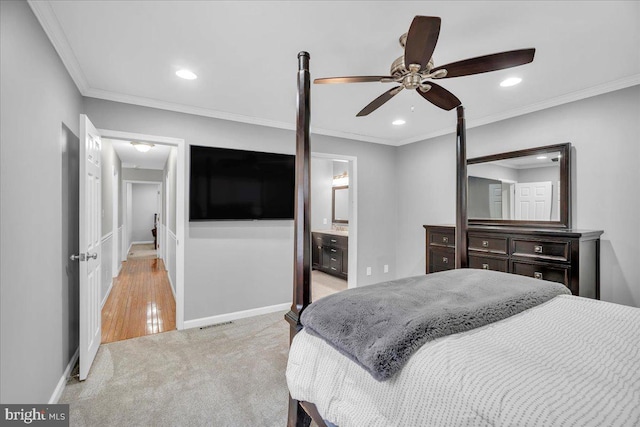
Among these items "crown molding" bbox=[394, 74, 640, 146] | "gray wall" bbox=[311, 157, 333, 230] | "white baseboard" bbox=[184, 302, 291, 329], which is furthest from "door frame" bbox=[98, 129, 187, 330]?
"crown molding" bbox=[394, 74, 640, 146]

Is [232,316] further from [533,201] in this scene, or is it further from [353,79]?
[533,201]

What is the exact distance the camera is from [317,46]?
2.04 metres

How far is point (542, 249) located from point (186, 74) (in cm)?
348

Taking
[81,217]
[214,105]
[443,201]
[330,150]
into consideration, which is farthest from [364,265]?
[81,217]

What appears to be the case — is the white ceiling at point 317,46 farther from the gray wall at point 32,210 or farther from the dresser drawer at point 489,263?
the dresser drawer at point 489,263

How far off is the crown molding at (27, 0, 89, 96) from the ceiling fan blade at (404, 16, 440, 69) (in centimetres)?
201

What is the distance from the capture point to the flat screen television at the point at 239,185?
328 cm

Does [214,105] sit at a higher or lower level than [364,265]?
higher

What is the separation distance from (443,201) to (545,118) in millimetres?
1494

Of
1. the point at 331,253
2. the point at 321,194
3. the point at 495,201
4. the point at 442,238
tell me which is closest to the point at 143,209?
the point at 321,194

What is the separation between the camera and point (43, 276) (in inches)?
68.7

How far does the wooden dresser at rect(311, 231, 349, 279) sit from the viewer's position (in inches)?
208

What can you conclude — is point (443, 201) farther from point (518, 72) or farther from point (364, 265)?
point (518, 72)

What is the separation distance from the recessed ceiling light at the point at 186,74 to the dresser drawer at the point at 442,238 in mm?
3149
